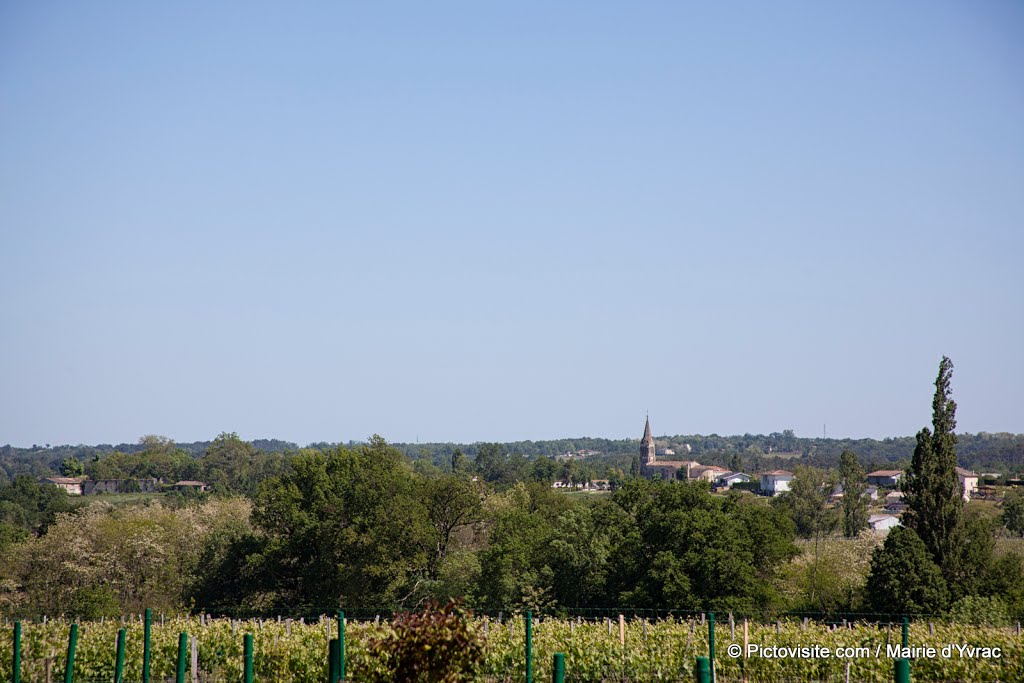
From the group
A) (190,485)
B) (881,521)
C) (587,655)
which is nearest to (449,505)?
(587,655)

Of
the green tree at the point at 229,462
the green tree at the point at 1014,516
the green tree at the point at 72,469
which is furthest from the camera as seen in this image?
the green tree at the point at 72,469

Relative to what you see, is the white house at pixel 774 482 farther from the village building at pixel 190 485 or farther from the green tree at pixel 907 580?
the green tree at pixel 907 580

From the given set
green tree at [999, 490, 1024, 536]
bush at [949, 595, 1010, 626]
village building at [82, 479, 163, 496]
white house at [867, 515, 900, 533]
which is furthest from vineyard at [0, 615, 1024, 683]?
village building at [82, 479, 163, 496]

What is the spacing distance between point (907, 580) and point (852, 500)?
144 feet

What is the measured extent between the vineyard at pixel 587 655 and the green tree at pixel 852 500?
6095 centimetres

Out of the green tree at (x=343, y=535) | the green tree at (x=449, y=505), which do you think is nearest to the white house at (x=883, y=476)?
the green tree at (x=449, y=505)

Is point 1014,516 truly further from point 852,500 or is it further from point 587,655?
point 587,655

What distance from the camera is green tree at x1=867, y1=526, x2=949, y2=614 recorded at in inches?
1501

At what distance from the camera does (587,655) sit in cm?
1945

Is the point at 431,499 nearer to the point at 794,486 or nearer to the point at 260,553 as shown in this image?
the point at 260,553

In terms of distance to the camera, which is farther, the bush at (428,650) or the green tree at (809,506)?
the green tree at (809,506)

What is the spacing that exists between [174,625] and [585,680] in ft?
35.8

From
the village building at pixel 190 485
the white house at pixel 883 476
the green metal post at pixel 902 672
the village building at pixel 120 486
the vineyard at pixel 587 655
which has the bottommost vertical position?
the village building at pixel 120 486

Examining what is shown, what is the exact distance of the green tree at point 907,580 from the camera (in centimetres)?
3812
